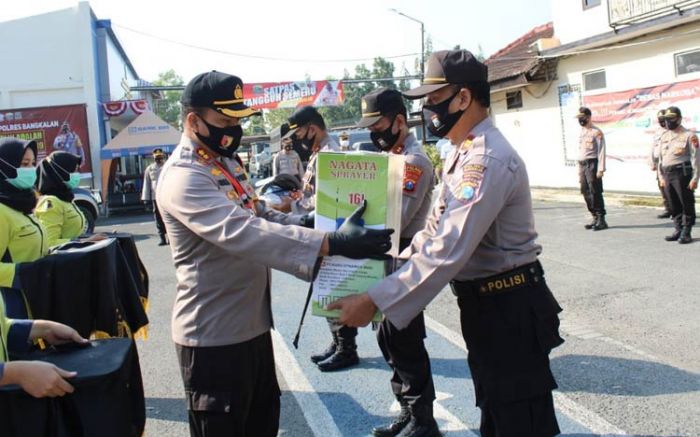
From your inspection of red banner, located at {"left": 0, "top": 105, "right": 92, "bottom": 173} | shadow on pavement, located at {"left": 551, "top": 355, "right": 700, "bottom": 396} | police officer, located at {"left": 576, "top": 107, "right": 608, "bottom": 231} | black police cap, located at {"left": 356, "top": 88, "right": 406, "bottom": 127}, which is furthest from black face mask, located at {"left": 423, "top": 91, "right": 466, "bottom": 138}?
red banner, located at {"left": 0, "top": 105, "right": 92, "bottom": 173}

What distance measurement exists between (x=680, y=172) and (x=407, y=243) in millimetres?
6789

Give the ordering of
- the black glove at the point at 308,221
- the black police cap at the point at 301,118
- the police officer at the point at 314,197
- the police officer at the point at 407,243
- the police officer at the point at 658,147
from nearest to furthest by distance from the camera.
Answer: the black glove at the point at 308,221 < the police officer at the point at 407,243 < the police officer at the point at 314,197 < the black police cap at the point at 301,118 < the police officer at the point at 658,147

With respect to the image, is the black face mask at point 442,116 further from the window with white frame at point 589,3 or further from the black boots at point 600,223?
the window with white frame at point 589,3

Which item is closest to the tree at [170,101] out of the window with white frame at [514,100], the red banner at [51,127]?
the red banner at [51,127]

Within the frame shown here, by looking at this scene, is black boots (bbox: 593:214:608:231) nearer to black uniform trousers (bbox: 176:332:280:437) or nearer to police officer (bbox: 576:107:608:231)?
police officer (bbox: 576:107:608:231)

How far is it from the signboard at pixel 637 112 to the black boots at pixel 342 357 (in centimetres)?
1131

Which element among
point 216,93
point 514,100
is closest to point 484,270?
point 216,93

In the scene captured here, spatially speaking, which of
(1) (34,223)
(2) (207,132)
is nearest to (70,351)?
(2) (207,132)

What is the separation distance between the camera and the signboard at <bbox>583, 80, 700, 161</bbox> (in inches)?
518

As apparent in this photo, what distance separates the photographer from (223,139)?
8.77 feet

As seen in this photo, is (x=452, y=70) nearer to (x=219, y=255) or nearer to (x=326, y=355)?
(x=219, y=255)

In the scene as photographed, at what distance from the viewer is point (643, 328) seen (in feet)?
A: 17.3

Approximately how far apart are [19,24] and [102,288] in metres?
24.2

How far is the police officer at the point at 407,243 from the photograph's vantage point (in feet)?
12.0
